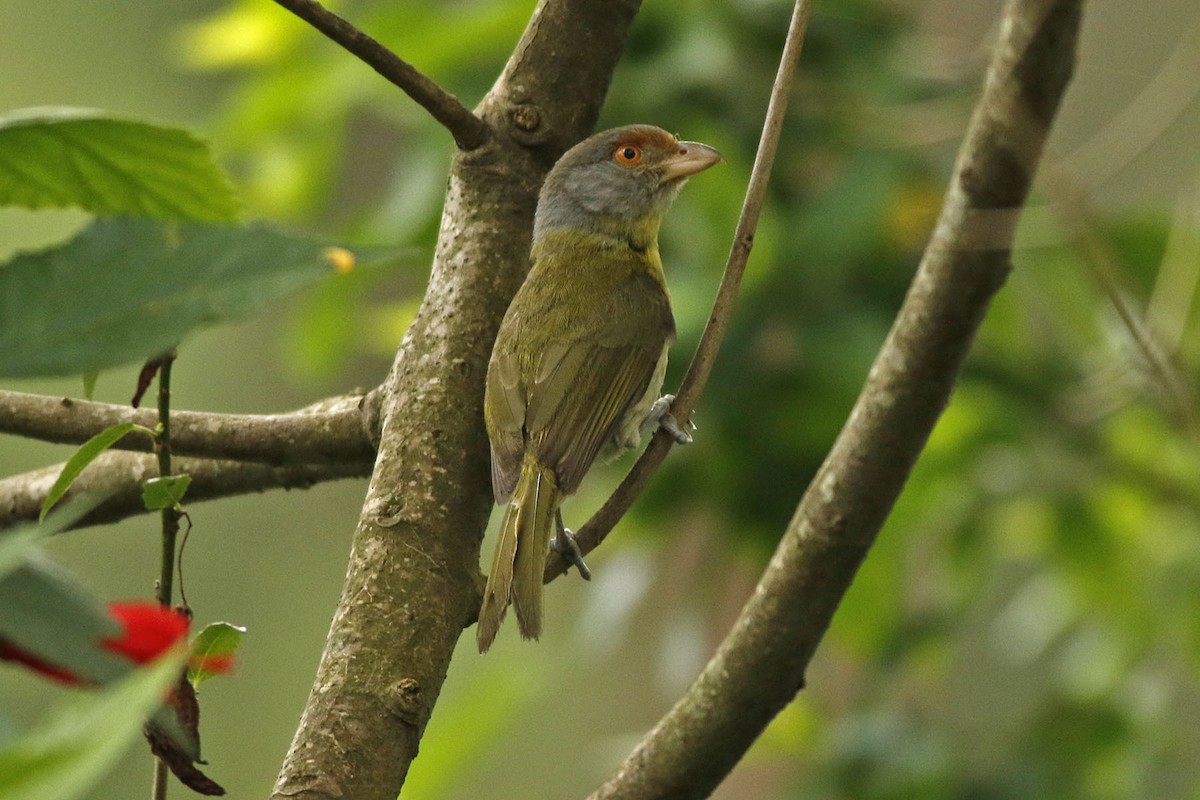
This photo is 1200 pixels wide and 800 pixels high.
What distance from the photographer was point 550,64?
207 centimetres

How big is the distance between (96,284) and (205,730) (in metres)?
9.46

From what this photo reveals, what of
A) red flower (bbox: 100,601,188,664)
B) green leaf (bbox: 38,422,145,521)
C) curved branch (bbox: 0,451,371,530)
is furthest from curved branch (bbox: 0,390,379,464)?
red flower (bbox: 100,601,188,664)

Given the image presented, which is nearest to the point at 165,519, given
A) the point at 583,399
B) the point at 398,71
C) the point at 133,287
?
the point at 133,287

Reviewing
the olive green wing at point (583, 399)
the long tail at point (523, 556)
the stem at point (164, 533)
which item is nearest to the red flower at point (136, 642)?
the stem at point (164, 533)

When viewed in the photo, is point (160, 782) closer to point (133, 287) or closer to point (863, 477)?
point (133, 287)

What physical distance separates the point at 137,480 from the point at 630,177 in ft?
5.83

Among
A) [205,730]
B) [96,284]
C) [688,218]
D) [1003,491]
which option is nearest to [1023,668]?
[1003,491]

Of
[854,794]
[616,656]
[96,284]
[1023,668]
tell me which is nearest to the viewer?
[96,284]

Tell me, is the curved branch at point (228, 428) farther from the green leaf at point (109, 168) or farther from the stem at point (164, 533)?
the green leaf at point (109, 168)

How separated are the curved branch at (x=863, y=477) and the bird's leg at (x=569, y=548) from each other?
264 millimetres

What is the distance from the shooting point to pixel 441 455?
178cm

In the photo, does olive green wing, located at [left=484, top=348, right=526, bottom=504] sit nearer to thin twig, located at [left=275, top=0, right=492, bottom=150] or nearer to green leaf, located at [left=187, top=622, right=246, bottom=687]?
thin twig, located at [left=275, top=0, right=492, bottom=150]

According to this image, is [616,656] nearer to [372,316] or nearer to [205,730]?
[372,316]

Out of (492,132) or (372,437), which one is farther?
(492,132)
